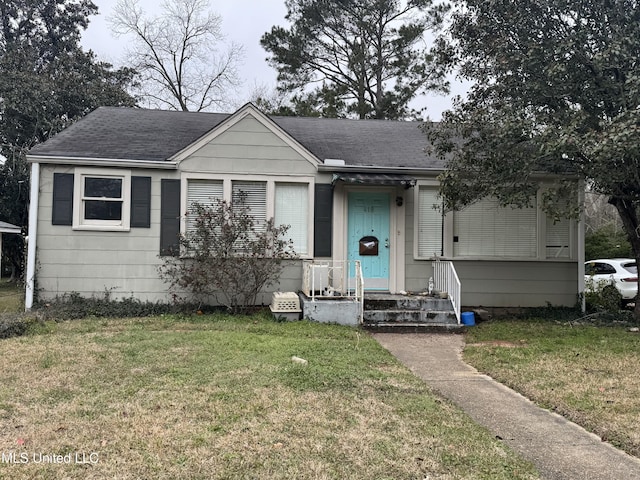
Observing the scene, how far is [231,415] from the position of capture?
146 inches

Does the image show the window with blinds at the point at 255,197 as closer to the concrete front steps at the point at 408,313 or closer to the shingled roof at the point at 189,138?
the shingled roof at the point at 189,138

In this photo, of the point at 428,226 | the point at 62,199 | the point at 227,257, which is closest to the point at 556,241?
the point at 428,226

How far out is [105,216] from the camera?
8.88 meters

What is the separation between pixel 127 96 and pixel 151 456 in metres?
20.1

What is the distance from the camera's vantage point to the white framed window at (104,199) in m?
8.78

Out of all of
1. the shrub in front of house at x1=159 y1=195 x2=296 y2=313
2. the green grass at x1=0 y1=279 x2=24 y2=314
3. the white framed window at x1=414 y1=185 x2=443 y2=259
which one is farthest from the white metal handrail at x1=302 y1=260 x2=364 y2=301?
the green grass at x1=0 y1=279 x2=24 y2=314

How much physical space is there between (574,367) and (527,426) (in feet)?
6.99

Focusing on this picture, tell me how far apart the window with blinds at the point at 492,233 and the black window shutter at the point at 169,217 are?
559cm

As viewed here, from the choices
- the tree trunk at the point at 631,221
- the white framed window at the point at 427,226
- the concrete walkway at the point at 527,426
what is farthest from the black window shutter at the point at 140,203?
the tree trunk at the point at 631,221

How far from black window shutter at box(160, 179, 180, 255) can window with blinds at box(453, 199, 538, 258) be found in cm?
559

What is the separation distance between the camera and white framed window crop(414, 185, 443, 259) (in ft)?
31.3

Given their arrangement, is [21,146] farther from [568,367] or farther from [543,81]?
[568,367]

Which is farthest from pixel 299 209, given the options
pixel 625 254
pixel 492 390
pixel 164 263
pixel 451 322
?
pixel 625 254

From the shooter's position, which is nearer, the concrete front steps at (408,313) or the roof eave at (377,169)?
the concrete front steps at (408,313)
